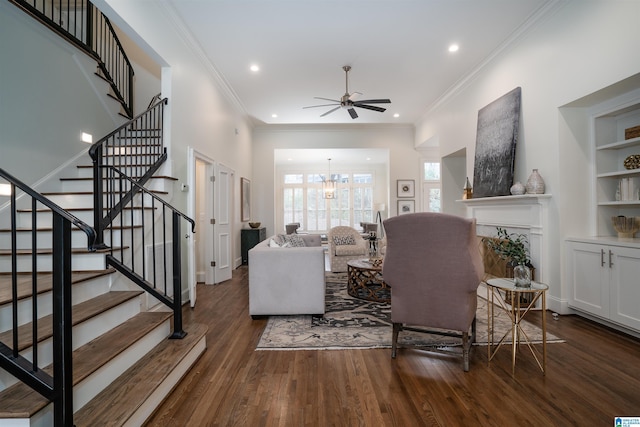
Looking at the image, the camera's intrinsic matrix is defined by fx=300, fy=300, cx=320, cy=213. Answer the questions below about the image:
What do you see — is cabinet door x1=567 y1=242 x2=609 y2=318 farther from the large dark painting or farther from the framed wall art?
the framed wall art

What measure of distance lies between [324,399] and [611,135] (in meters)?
4.04

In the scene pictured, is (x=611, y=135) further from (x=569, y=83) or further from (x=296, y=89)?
(x=296, y=89)

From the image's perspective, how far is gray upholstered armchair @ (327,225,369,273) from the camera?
18.8 ft

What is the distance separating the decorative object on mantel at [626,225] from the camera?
2990 mm

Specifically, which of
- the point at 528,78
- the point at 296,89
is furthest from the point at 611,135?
the point at 296,89

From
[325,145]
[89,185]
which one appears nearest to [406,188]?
[325,145]

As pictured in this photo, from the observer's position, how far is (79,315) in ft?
6.28

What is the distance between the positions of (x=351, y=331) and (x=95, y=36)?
16.6 ft

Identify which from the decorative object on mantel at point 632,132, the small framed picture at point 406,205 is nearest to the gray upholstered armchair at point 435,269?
the decorative object on mantel at point 632,132

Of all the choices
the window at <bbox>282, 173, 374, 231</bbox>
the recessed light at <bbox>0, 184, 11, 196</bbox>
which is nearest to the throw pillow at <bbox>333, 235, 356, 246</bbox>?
the recessed light at <bbox>0, 184, 11, 196</bbox>

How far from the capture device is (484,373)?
2.16 metres

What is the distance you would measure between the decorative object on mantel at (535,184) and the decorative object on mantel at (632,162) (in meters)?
0.72

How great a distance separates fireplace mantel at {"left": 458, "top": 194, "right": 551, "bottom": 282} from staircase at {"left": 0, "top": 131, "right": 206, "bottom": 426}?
12.2 ft

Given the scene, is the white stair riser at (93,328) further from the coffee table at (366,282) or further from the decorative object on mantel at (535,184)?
the decorative object on mantel at (535,184)
